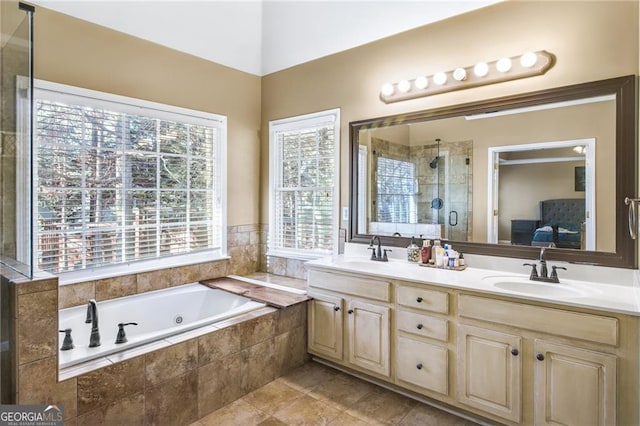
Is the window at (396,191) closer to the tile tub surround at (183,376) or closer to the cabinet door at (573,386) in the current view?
the tile tub surround at (183,376)

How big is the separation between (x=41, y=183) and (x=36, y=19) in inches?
44.0

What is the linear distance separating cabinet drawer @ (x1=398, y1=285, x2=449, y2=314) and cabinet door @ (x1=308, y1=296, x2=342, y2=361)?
21.4 inches

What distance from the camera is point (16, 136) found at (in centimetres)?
185

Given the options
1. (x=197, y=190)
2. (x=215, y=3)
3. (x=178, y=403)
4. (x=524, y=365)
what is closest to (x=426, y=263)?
(x=524, y=365)

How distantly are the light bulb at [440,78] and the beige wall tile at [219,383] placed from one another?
8.04 ft

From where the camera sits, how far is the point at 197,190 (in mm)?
3359

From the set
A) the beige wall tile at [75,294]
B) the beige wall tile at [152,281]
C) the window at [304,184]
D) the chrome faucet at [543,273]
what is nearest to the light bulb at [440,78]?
the window at [304,184]

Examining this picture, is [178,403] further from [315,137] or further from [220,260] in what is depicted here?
[315,137]

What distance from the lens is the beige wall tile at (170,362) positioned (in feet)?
6.49

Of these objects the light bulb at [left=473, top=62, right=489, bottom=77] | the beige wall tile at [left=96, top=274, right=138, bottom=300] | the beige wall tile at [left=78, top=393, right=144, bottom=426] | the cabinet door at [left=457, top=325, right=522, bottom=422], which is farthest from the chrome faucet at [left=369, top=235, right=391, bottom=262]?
the beige wall tile at [left=96, top=274, right=138, bottom=300]

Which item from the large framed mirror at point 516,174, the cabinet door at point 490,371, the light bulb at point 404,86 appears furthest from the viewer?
the light bulb at point 404,86

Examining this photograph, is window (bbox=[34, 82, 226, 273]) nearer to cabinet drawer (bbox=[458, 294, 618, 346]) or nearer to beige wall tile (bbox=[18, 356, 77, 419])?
→ beige wall tile (bbox=[18, 356, 77, 419])

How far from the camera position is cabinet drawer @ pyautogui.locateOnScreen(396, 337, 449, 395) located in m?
2.17

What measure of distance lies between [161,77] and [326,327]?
2556mm
